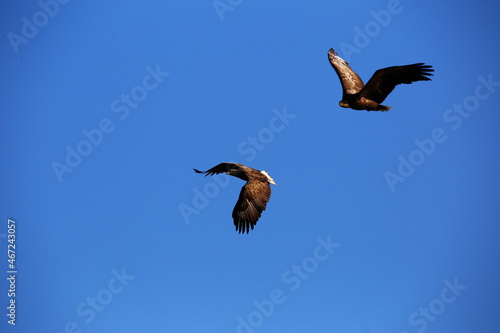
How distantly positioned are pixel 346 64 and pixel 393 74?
3928 millimetres

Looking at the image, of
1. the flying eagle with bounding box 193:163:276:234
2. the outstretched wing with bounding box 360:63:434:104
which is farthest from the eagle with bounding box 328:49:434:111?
the flying eagle with bounding box 193:163:276:234

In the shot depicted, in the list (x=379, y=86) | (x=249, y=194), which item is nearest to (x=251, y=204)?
(x=249, y=194)

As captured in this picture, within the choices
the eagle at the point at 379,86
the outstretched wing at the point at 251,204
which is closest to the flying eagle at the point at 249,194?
the outstretched wing at the point at 251,204

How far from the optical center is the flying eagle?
19.9m

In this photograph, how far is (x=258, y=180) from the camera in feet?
65.7

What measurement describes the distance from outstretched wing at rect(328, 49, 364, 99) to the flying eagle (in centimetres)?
352

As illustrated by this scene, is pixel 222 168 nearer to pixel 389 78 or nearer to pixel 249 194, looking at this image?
pixel 249 194

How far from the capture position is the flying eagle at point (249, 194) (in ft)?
65.3

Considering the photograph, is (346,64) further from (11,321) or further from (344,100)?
(11,321)

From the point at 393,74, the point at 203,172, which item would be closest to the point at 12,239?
the point at 203,172

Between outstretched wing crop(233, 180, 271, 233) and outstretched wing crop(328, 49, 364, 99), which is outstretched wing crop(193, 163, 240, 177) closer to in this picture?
outstretched wing crop(233, 180, 271, 233)

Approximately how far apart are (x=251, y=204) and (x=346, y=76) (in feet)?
17.6

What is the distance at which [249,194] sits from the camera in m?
19.9

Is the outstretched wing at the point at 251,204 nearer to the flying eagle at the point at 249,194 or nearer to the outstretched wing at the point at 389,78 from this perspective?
the flying eagle at the point at 249,194
